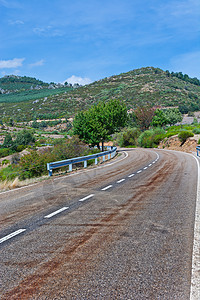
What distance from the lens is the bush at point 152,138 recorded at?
51.7 meters

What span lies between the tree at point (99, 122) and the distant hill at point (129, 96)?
165ft

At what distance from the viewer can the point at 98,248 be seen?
160 inches

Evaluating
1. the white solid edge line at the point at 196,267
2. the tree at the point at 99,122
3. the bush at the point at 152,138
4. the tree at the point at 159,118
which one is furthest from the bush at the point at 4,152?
the white solid edge line at the point at 196,267

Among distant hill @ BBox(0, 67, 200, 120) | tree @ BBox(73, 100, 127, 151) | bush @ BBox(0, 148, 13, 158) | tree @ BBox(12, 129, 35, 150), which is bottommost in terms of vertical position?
bush @ BBox(0, 148, 13, 158)

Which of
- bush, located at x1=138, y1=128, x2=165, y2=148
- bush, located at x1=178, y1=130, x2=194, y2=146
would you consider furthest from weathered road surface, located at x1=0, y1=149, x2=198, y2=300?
bush, located at x1=138, y1=128, x2=165, y2=148

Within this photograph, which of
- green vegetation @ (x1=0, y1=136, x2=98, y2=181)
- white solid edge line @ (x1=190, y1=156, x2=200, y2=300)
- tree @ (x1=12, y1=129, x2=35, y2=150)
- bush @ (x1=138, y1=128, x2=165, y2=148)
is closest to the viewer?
white solid edge line @ (x1=190, y1=156, x2=200, y2=300)

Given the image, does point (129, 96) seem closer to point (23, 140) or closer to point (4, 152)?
point (23, 140)

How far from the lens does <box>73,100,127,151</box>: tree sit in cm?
3747

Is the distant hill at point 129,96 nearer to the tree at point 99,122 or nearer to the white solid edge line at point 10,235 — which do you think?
the tree at point 99,122

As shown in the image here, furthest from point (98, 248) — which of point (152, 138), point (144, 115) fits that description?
point (144, 115)

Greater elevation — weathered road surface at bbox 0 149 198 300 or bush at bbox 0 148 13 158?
weathered road surface at bbox 0 149 198 300

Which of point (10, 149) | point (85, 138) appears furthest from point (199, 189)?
point (10, 149)

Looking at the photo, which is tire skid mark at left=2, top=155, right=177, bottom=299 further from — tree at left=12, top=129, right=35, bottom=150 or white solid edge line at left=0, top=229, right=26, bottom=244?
tree at left=12, top=129, right=35, bottom=150

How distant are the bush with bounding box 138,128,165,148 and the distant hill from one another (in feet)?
117
